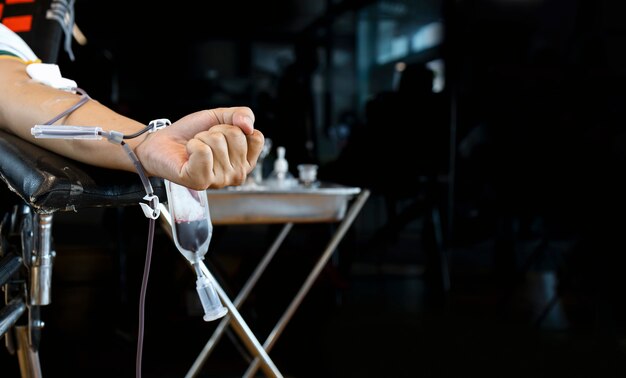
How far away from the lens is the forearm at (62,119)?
0.61 m

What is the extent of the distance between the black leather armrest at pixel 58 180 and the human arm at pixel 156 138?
0.02 m

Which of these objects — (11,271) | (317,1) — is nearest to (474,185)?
(317,1)

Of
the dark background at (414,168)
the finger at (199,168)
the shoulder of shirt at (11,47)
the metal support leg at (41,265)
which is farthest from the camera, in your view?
the dark background at (414,168)

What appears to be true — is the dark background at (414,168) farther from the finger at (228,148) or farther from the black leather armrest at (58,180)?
the finger at (228,148)

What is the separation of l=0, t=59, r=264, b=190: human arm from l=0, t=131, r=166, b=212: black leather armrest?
0.05 feet

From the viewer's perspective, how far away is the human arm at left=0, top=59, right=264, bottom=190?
0.49 metres

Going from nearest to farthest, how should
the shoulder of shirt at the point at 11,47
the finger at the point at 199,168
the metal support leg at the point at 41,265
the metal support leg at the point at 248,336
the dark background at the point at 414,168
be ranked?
1. the finger at the point at 199,168
2. the shoulder of shirt at the point at 11,47
3. the metal support leg at the point at 41,265
4. the metal support leg at the point at 248,336
5. the dark background at the point at 414,168

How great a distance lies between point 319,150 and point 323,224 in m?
0.30

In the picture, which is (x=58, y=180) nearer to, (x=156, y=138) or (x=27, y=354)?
(x=156, y=138)

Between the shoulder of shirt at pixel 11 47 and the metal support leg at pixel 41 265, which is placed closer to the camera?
the shoulder of shirt at pixel 11 47

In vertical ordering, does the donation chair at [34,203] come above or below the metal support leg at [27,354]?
above

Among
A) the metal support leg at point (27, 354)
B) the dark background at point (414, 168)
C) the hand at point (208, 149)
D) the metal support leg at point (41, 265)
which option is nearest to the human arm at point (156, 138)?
the hand at point (208, 149)

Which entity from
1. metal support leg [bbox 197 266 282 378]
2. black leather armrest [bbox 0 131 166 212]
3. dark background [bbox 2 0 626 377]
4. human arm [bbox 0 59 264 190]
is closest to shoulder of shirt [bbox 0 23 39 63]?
human arm [bbox 0 59 264 190]

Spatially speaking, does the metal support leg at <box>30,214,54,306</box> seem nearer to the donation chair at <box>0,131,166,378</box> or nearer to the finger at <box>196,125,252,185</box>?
the donation chair at <box>0,131,166,378</box>
